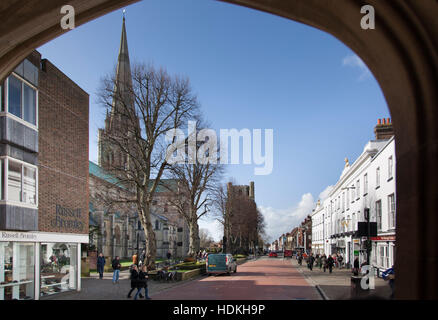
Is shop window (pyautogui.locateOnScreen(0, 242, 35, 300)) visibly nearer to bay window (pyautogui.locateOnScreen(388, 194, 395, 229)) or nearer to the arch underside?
the arch underside

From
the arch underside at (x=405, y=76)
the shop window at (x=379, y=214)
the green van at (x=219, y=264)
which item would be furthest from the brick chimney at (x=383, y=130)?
the arch underside at (x=405, y=76)

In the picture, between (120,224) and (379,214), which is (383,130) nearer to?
(379,214)

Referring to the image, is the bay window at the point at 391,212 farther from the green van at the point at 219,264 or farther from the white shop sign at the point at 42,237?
the white shop sign at the point at 42,237

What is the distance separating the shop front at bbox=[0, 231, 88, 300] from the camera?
14823 millimetres

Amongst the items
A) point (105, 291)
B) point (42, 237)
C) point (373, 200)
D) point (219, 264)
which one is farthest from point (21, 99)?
point (373, 200)

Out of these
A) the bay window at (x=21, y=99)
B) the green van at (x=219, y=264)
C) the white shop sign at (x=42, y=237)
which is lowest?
the green van at (x=219, y=264)

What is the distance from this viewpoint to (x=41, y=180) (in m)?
17.4

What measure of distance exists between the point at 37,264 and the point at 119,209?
3976cm

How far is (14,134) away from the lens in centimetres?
1552

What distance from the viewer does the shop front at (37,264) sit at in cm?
1482

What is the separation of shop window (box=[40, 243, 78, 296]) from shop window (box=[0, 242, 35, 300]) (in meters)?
0.75

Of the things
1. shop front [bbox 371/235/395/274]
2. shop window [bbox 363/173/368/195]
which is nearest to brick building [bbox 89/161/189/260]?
shop window [bbox 363/173/368/195]
